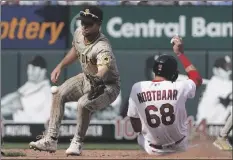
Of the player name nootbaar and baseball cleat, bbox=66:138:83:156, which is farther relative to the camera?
baseball cleat, bbox=66:138:83:156

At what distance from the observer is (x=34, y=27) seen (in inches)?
630

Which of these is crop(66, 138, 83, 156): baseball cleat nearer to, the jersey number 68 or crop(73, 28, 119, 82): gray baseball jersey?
crop(73, 28, 119, 82): gray baseball jersey

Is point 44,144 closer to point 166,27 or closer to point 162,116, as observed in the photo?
point 162,116

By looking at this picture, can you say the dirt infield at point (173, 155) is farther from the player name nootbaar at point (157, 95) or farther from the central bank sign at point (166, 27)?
the central bank sign at point (166, 27)

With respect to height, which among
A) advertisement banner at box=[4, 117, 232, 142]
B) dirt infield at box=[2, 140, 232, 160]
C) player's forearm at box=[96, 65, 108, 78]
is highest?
player's forearm at box=[96, 65, 108, 78]

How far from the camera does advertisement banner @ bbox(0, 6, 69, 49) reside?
15.9m

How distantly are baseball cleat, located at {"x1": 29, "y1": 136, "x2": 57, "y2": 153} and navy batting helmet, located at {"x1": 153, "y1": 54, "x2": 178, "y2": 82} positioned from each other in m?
1.89

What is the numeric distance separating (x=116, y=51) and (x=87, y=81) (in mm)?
7251

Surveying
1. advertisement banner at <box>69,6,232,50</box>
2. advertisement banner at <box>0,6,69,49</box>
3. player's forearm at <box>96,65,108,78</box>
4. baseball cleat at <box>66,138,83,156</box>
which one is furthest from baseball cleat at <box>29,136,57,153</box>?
advertisement banner at <box>69,6,232,50</box>

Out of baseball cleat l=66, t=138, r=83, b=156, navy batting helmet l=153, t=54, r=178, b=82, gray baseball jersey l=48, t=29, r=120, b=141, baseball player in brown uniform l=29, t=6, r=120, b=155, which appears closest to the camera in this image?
navy batting helmet l=153, t=54, r=178, b=82

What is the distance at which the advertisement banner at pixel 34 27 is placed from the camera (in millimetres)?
15945

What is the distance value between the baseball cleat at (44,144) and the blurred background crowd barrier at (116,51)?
700 cm

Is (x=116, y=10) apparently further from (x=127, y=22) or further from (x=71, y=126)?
(x=71, y=126)

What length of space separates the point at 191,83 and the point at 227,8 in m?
8.82
